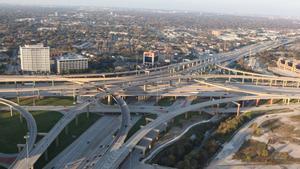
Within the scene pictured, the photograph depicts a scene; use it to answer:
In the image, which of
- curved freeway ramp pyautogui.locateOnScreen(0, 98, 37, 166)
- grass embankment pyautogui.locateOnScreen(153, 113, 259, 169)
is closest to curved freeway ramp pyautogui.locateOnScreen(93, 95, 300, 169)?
grass embankment pyautogui.locateOnScreen(153, 113, 259, 169)

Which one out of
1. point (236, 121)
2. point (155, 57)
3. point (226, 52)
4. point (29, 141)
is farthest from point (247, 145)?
point (226, 52)

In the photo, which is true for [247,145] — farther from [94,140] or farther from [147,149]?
[94,140]

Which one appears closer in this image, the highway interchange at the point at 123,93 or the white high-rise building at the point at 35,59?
the highway interchange at the point at 123,93

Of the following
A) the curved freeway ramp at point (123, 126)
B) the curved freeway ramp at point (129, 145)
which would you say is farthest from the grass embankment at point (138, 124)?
the curved freeway ramp at point (129, 145)

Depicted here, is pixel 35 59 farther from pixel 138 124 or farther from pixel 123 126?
pixel 123 126

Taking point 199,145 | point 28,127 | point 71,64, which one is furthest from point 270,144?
point 71,64

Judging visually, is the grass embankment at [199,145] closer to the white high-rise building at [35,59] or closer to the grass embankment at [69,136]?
the grass embankment at [69,136]

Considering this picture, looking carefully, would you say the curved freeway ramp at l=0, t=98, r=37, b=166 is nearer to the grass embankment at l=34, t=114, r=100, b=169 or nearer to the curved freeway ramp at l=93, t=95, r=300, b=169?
the grass embankment at l=34, t=114, r=100, b=169
